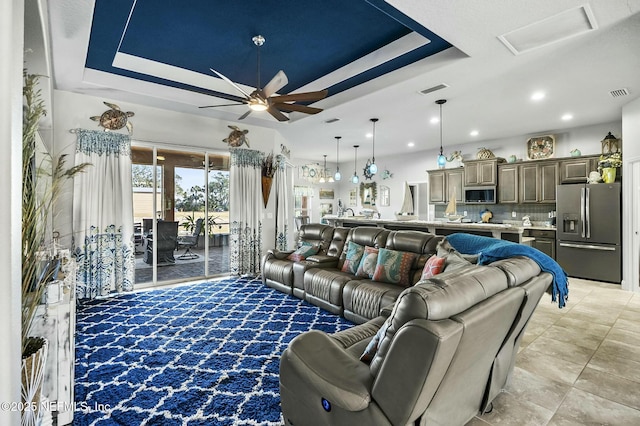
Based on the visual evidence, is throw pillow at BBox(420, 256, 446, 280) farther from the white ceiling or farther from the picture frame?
the picture frame

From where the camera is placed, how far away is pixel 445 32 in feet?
9.77

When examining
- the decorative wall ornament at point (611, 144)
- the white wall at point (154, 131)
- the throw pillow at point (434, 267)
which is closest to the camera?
the throw pillow at point (434, 267)

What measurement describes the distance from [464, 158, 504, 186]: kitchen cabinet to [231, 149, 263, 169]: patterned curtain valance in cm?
501

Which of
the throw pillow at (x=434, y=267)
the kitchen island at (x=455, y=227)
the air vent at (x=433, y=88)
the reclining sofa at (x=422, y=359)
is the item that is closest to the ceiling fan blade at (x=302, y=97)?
the air vent at (x=433, y=88)

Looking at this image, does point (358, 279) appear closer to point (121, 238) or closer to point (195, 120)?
point (121, 238)

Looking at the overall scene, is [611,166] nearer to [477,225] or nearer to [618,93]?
[618,93]

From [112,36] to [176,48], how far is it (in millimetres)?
674

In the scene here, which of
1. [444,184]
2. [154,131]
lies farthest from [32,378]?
[444,184]

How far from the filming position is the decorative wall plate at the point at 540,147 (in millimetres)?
6828

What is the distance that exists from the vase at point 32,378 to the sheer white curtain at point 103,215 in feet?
10.8

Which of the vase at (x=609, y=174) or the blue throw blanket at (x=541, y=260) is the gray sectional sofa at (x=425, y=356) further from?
the vase at (x=609, y=174)

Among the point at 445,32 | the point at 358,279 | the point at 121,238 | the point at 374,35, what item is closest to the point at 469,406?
the point at 358,279

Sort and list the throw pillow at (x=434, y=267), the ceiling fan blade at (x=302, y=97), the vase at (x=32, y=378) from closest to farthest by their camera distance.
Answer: the vase at (x=32, y=378)
the throw pillow at (x=434, y=267)
the ceiling fan blade at (x=302, y=97)

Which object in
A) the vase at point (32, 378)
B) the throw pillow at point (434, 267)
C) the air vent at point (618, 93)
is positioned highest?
the air vent at point (618, 93)
